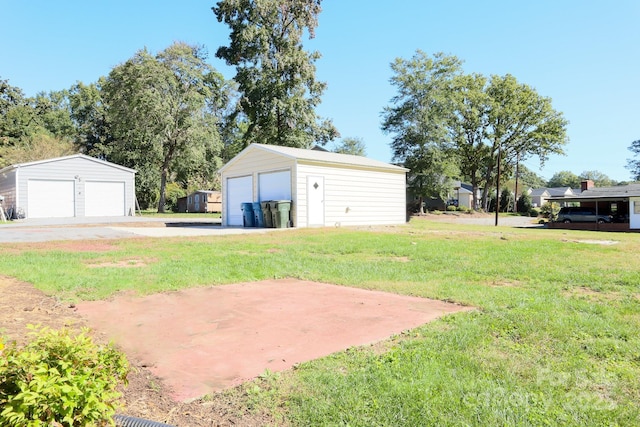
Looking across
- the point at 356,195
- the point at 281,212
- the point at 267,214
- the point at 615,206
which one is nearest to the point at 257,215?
the point at 267,214

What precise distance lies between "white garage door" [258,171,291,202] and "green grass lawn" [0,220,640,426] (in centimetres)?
848

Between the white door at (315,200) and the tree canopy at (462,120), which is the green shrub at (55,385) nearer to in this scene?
the white door at (315,200)

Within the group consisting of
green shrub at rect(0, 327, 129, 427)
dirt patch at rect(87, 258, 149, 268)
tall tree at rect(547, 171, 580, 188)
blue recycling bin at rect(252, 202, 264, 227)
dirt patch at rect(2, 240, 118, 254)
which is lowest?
dirt patch at rect(87, 258, 149, 268)

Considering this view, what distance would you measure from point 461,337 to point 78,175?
26940 mm

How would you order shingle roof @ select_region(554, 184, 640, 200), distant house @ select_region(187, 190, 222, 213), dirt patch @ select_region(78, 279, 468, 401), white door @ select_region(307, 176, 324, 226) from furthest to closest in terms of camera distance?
distant house @ select_region(187, 190, 222, 213)
shingle roof @ select_region(554, 184, 640, 200)
white door @ select_region(307, 176, 324, 226)
dirt patch @ select_region(78, 279, 468, 401)

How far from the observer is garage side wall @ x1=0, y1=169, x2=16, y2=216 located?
76.3 feet

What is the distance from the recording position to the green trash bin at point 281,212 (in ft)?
52.2

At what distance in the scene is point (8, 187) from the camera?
963 inches

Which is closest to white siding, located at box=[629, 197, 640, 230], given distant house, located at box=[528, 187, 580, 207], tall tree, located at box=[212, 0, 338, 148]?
tall tree, located at box=[212, 0, 338, 148]

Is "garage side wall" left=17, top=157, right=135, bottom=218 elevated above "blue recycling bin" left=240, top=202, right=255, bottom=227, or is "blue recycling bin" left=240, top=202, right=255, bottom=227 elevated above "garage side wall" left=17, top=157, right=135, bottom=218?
"garage side wall" left=17, top=157, right=135, bottom=218

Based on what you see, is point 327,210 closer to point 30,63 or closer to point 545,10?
point 545,10

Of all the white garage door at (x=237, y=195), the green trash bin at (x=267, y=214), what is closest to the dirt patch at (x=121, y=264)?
the green trash bin at (x=267, y=214)

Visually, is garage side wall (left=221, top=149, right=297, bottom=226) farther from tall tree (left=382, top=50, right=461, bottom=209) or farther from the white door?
tall tree (left=382, top=50, right=461, bottom=209)

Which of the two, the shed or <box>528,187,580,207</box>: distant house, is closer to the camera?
the shed
